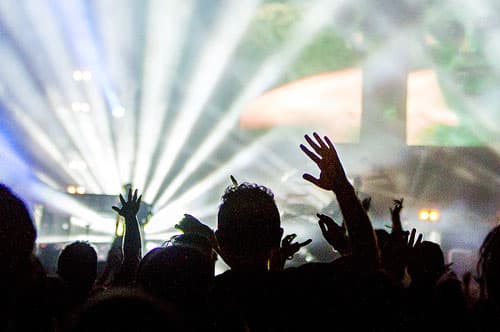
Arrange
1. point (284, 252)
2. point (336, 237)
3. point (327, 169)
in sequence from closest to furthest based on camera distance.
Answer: point (327, 169), point (336, 237), point (284, 252)

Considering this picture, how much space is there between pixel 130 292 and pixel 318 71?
14897mm

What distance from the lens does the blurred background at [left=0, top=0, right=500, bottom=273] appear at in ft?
48.9

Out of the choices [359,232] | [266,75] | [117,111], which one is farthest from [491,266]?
[117,111]

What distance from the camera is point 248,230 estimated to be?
190 cm

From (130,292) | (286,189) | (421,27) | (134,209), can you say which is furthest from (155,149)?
(130,292)

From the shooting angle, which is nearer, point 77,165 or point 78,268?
point 78,268

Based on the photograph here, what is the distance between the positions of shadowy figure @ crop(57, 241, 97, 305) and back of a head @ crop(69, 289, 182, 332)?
1767 mm

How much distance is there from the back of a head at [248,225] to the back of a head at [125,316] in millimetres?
828

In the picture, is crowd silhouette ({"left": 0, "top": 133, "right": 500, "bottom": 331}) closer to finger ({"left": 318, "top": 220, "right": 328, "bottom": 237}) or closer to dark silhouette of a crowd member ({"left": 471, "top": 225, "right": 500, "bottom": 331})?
dark silhouette of a crowd member ({"left": 471, "top": 225, "right": 500, "bottom": 331})

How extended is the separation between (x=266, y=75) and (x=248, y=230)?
1439cm

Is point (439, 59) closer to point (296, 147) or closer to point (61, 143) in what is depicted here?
point (296, 147)

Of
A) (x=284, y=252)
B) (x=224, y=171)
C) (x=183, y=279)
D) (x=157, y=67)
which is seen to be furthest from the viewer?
(x=224, y=171)

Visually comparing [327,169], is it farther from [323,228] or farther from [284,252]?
[284,252]

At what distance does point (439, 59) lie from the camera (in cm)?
1527
